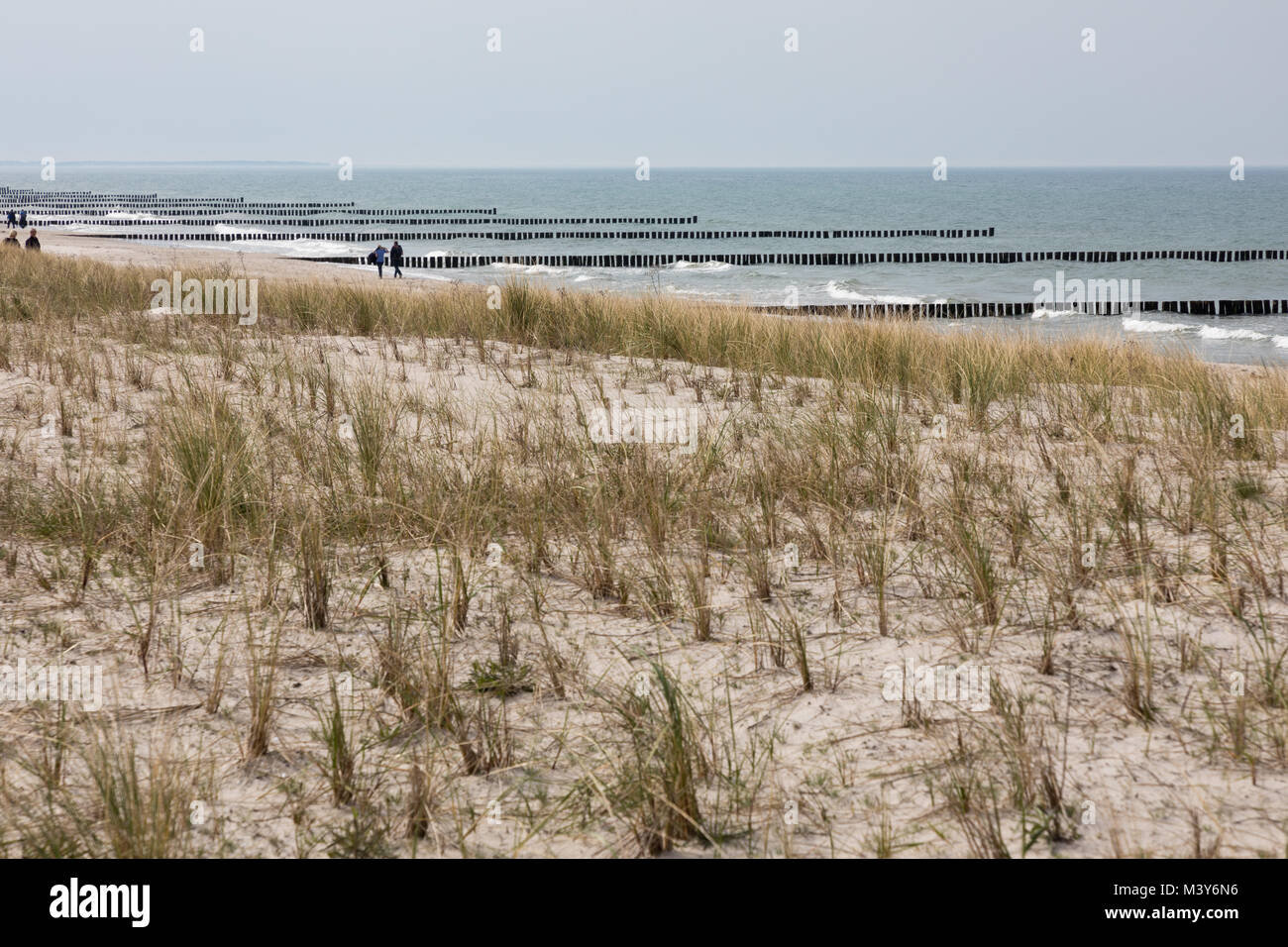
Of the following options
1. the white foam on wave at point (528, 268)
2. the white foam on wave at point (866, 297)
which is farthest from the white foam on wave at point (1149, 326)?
the white foam on wave at point (528, 268)

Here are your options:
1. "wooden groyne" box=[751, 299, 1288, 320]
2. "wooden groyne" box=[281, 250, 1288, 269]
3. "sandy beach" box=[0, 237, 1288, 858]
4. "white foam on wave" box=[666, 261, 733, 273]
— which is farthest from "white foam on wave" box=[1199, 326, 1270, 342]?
"wooden groyne" box=[281, 250, 1288, 269]

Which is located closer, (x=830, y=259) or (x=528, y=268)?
(x=528, y=268)

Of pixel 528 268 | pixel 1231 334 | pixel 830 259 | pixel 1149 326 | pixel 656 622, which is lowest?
pixel 656 622

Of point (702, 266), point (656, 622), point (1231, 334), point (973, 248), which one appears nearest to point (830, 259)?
point (702, 266)

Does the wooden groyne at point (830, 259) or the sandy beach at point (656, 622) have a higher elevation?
the wooden groyne at point (830, 259)

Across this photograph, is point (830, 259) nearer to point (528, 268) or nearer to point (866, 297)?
point (528, 268)

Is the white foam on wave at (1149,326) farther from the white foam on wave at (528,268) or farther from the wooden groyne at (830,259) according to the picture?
the wooden groyne at (830,259)

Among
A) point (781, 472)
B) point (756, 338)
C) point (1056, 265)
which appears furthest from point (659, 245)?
point (781, 472)

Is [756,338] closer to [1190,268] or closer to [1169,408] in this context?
[1169,408]

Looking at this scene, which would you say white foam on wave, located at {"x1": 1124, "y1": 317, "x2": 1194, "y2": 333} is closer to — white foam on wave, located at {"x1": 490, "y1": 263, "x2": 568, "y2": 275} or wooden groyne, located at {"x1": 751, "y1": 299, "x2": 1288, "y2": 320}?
wooden groyne, located at {"x1": 751, "y1": 299, "x2": 1288, "y2": 320}

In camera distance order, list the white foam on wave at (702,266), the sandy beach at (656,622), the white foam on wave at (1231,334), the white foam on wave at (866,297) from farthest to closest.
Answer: the white foam on wave at (702,266) → the white foam on wave at (866,297) → the white foam on wave at (1231,334) → the sandy beach at (656,622)

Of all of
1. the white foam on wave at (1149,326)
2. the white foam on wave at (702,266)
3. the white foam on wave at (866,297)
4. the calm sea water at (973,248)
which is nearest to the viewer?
the white foam on wave at (1149,326)
